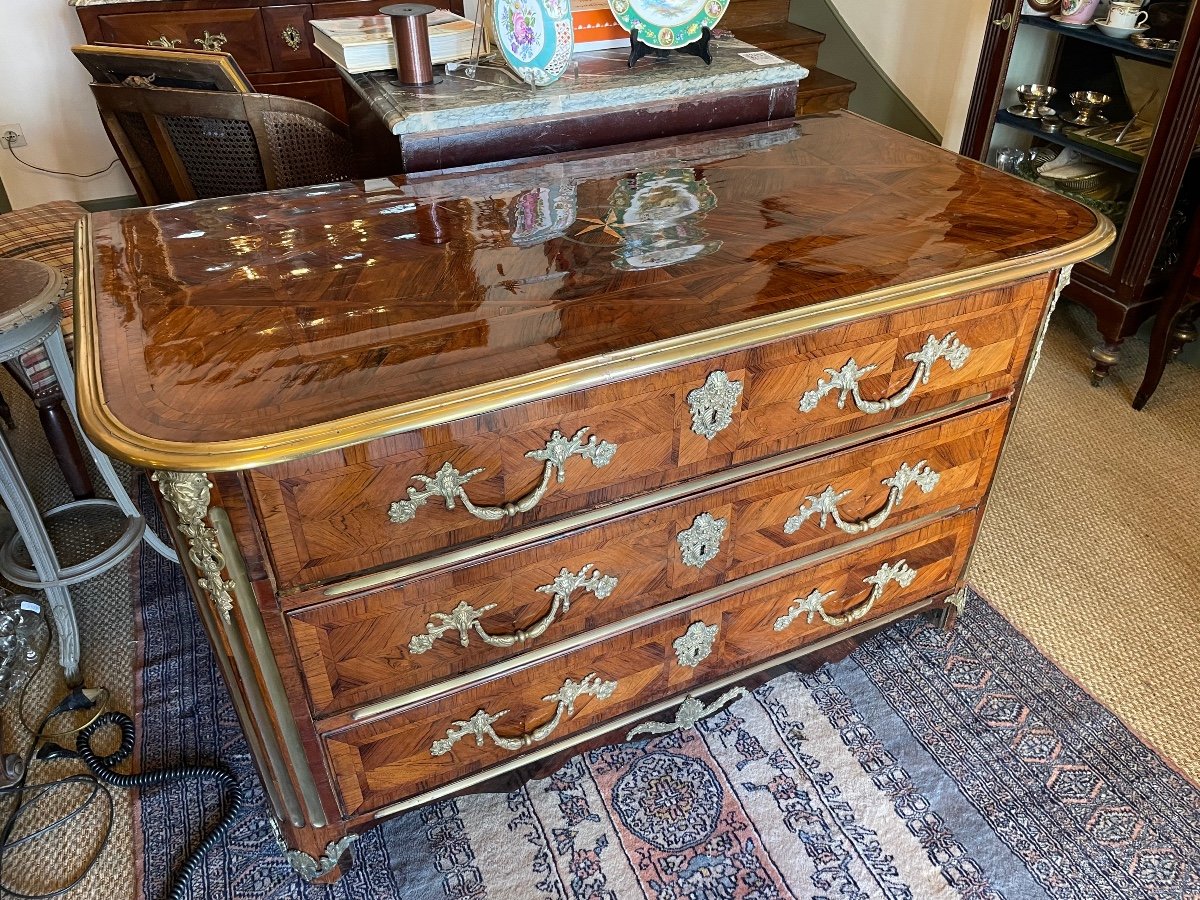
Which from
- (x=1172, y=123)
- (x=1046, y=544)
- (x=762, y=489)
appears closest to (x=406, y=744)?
(x=762, y=489)

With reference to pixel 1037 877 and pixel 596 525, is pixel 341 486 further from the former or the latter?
pixel 1037 877

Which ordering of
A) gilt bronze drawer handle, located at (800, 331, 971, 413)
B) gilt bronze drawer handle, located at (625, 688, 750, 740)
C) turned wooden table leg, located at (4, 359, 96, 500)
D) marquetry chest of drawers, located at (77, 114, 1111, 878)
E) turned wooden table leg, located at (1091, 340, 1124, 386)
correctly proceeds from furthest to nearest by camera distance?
1. turned wooden table leg, located at (1091, 340, 1124, 386)
2. turned wooden table leg, located at (4, 359, 96, 500)
3. gilt bronze drawer handle, located at (625, 688, 750, 740)
4. gilt bronze drawer handle, located at (800, 331, 971, 413)
5. marquetry chest of drawers, located at (77, 114, 1111, 878)

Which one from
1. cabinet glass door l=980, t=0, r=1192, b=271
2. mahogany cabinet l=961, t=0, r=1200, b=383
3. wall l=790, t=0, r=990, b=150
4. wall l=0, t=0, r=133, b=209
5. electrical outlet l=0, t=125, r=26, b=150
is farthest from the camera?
electrical outlet l=0, t=125, r=26, b=150

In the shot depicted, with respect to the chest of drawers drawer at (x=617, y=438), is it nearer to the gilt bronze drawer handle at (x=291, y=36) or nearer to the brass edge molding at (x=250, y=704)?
the brass edge molding at (x=250, y=704)

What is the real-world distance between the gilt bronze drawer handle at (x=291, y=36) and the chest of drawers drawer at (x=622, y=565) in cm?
265

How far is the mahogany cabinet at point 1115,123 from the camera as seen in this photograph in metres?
2.12

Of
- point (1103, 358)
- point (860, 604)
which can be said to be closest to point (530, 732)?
point (860, 604)

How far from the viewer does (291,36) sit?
3.05 m

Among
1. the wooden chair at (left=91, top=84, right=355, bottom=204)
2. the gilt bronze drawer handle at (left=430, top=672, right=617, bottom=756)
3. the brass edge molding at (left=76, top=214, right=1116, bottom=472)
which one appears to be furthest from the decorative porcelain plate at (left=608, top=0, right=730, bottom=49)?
the gilt bronze drawer handle at (left=430, top=672, right=617, bottom=756)

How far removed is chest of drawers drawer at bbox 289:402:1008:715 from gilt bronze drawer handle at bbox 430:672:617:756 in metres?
0.10

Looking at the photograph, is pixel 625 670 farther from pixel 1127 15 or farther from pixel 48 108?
pixel 48 108

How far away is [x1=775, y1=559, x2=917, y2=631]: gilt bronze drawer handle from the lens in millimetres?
1435

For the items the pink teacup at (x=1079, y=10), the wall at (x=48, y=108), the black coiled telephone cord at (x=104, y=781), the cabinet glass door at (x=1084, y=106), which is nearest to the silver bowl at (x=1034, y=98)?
the cabinet glass door at (x=1084, y=106)

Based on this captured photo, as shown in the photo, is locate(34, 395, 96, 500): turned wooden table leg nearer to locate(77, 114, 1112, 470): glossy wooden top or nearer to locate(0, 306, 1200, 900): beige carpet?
locate(0, 306, 1200, 900): beige carpet
